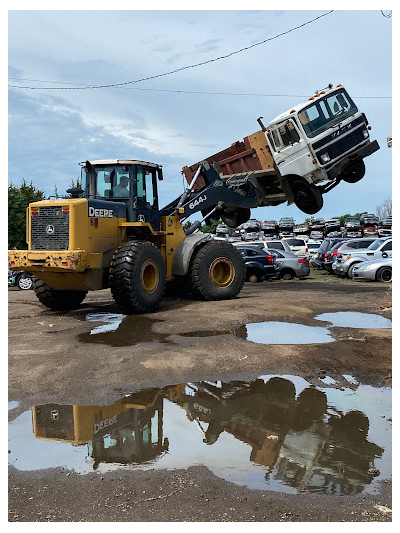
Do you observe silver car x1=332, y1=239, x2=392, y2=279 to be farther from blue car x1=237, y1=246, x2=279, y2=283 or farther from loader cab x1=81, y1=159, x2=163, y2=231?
loader cab x1=81, y1=159, x2=163, y2=231

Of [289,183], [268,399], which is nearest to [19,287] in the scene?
[289,183]

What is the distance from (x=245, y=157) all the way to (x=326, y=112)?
270 cm

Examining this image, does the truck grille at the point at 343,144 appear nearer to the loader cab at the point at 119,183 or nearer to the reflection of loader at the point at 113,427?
the loader cab at the point at 119,183

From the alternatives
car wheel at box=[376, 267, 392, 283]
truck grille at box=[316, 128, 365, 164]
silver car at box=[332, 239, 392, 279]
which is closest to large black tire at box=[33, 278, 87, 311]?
truck grille at box=[316, 128, 365, 164]

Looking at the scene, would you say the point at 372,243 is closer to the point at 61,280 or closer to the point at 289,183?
the point at 289,183

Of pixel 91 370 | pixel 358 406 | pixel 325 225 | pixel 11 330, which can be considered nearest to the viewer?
pixel 358 406

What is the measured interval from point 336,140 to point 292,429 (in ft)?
37.0

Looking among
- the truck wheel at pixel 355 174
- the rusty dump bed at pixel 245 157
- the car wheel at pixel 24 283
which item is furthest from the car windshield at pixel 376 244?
the car wheel at pixel 24 283

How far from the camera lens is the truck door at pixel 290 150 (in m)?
15.6

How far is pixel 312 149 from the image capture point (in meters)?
15.4

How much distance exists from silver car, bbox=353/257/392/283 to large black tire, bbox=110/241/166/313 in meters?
11.0

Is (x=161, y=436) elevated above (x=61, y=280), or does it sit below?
below

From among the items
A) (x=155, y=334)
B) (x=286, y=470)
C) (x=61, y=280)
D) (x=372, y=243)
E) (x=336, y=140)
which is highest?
(x=336, y=140)

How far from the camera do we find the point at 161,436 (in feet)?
19.2
